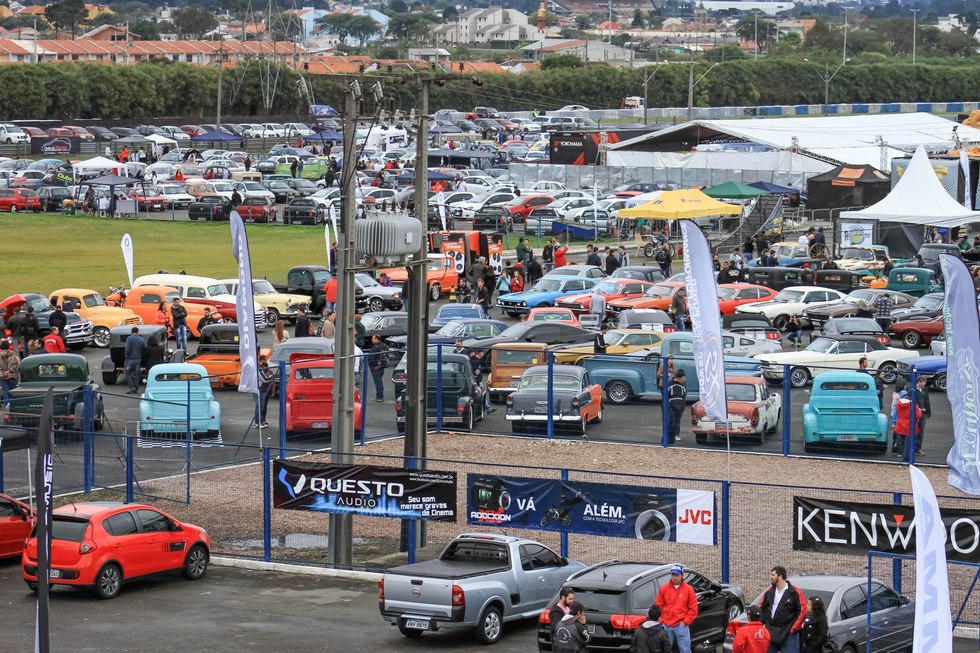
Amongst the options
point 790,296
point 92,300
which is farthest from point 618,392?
point 92,300

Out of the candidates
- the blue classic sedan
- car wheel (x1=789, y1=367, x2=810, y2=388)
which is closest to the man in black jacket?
car wheel (x1=789, y1=367, x2=810, y2=388)

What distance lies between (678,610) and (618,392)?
572 inches

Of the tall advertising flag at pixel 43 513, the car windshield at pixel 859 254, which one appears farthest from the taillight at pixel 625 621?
the car windshield at pixel 859 254

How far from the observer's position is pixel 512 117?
128 metres

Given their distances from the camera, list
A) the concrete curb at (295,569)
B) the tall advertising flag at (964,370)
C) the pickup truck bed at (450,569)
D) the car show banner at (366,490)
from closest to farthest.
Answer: the pickup truck bed at (450,569) < the tall advertising flag at (964,370) < the car show banner at (366,490) < the concrete curb at (295,569)

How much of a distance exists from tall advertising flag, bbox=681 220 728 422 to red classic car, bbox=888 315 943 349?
17.0 meters

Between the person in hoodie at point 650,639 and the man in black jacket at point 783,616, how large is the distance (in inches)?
41.3

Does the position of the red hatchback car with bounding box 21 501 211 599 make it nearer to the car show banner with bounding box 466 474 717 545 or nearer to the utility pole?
the utility pole

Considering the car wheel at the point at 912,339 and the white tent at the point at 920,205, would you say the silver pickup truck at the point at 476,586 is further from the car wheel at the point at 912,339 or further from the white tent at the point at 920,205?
the white tent at the point at 920,205

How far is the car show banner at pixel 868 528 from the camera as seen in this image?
56.2 ft

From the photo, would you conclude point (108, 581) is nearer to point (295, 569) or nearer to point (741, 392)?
point (295, 569)

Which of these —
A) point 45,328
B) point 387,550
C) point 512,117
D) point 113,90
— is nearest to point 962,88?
point 512,117

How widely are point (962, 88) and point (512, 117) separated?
211ft

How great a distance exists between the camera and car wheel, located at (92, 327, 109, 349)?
38.1 metres
